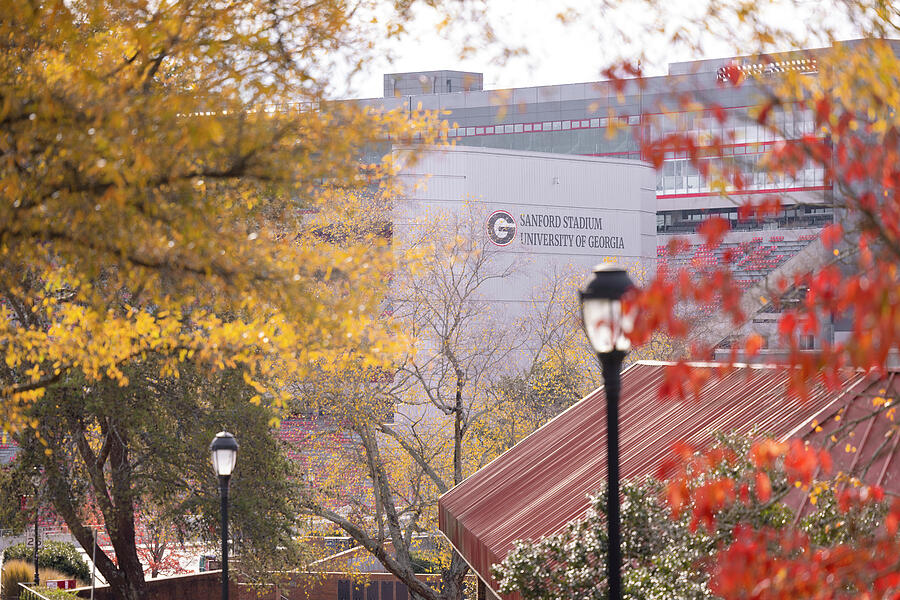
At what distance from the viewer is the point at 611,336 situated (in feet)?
17.4

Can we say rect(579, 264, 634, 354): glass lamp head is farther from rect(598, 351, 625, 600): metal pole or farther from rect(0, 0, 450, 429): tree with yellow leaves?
rect(0, 0, 450, 429): tree with yellow leaves

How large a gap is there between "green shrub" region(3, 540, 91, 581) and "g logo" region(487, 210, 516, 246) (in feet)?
107

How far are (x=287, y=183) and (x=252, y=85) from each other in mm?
693

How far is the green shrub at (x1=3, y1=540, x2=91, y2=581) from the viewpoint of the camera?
76.9 feet

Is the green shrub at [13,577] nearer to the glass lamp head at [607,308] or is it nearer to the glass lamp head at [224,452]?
the glass lamp head at [224,452]

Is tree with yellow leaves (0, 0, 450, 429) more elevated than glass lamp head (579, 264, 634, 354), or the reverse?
tree with yellow leaves (0, 0, 450, 429)

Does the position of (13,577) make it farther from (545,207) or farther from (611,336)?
(545,207)

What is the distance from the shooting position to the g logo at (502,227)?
55.0 metres

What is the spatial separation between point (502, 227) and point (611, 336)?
5059 centimetres

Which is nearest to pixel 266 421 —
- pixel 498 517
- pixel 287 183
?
pixel 498 517

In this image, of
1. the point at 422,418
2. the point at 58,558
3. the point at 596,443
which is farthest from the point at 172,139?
the point at 58,558

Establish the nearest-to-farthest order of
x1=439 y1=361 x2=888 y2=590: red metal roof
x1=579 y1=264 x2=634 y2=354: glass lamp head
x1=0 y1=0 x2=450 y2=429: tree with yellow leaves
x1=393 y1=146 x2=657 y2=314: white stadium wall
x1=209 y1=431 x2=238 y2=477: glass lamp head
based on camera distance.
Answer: x1=0 y1=0 x2=450 y2=429: tree with yellow leaves, x1=579 y1=264 x2=634 y2=354: glass lamp head, x1=439 y1=361 x2=888 y2=590: red metal roof, x1=209 y1=431 x2=238 y2=477: glass lamp head, x1=393 y1=146 x2=657 y2=314: white stadium wall

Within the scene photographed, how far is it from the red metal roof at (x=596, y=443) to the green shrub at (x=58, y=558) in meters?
13.4

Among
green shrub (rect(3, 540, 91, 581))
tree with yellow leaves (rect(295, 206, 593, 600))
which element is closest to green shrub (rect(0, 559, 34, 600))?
green shrub (rect(3, 540, 91, 581))
